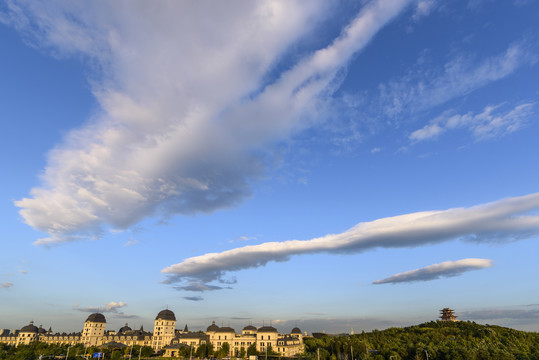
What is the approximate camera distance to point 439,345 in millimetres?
131125

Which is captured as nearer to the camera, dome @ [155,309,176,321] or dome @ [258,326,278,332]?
dome @ [258,326,278,332]

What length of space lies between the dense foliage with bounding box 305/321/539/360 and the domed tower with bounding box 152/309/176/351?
78.6 meters

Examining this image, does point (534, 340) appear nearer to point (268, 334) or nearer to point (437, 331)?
point (437, 331)

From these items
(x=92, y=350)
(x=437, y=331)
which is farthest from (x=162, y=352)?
(x=437, y=331)

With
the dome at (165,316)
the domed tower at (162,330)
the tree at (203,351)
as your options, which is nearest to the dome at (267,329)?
the tree at (203,351)

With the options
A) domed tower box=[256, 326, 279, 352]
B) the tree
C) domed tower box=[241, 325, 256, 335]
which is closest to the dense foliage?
domed tower box=[256, 326, 279, 352]

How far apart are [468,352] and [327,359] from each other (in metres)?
53.2

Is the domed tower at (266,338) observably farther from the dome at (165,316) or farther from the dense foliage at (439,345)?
the dome at (165,316)

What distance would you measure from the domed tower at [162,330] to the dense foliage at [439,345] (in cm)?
7865

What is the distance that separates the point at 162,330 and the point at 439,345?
14351 centimetres

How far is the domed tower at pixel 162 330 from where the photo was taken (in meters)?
191

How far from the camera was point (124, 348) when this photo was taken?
176 m

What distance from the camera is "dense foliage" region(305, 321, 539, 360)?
117 meters

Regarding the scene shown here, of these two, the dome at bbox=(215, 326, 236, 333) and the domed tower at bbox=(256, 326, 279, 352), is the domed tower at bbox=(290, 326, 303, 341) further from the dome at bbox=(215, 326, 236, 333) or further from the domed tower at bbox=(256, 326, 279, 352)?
the dome at bbox=(215, 326, 236, 333)
